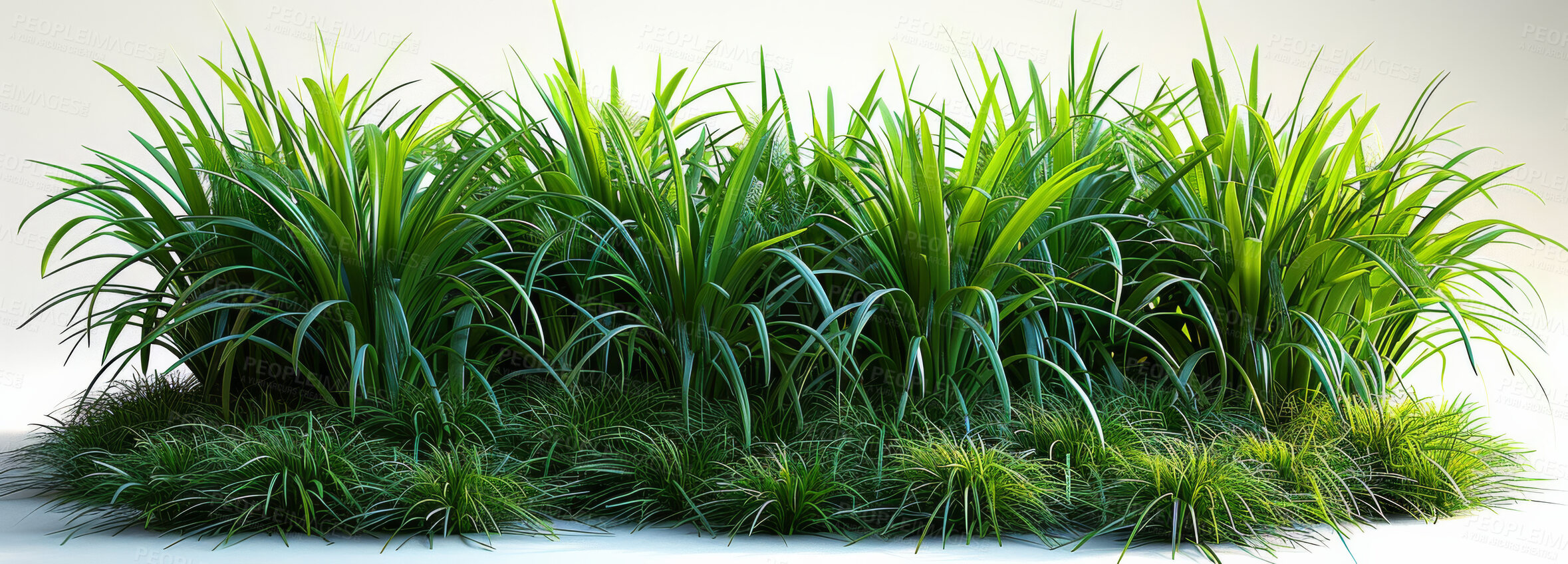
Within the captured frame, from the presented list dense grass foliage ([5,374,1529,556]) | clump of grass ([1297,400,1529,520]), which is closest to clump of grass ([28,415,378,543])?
dense grass foliage ([5,374,1529,556])

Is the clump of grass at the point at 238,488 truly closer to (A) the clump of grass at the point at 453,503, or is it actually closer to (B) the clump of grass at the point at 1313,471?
(A) the clump of grass at the point at 453,503

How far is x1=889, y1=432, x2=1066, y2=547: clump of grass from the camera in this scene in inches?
72.3

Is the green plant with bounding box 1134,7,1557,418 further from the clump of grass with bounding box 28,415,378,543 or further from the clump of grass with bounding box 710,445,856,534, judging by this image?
the clump of grass with bounding box 28,415,378,543

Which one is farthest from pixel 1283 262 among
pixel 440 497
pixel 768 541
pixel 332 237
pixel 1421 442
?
pixel 332 237

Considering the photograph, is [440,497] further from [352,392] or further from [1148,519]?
[1148,519]

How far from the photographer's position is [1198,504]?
5.97ft

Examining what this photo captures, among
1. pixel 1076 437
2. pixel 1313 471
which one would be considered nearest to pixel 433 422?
pixel 1076 437

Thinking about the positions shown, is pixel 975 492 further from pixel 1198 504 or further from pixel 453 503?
pixel 453 503

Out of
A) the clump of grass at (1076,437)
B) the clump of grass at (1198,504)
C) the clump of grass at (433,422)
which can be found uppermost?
the clump of grass at (433,422)

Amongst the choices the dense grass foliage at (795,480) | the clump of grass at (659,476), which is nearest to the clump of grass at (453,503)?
the dense grass foliage at (795,480)

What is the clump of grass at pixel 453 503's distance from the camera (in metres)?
1.83

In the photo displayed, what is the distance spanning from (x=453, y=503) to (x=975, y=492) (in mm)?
979

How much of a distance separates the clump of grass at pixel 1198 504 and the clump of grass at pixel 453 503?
1.10 m

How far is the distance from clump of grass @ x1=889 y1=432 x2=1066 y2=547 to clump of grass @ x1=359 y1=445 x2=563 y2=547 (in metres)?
0.70
